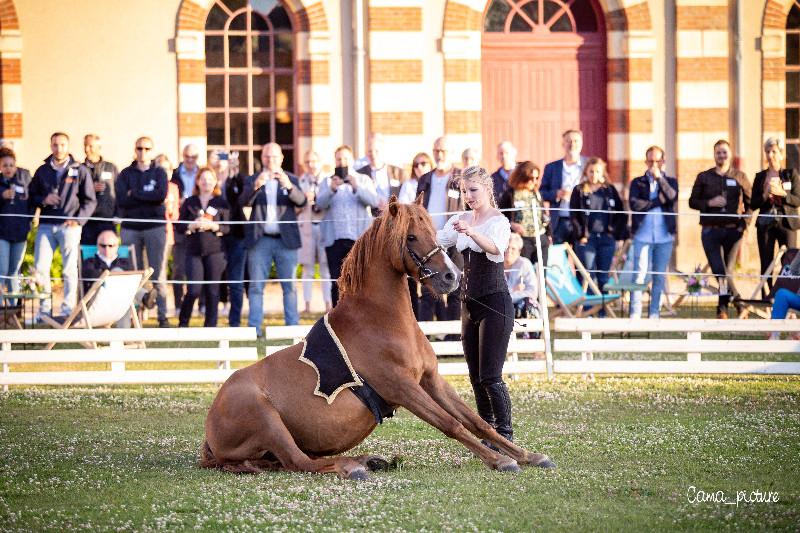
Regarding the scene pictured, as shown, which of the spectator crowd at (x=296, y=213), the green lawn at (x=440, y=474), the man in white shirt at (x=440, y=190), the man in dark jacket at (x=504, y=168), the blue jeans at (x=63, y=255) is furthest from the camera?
the man in dark jacket at (x=504, y=168)

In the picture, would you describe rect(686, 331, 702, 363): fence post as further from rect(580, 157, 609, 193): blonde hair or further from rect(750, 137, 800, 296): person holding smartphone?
rect(750, 137, 800, 296): person holding smartphone

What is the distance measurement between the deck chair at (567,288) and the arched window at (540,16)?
220 inches

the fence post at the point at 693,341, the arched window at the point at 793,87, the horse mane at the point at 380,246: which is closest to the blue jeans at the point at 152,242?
the fence post at the point at 693,341

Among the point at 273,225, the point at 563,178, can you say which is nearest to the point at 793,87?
the point at 563,178

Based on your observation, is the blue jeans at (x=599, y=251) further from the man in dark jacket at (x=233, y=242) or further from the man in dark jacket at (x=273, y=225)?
the man in dark jacket at (x=233, y=242)

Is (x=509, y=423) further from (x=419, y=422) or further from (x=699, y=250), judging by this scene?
(x=699, y=250)

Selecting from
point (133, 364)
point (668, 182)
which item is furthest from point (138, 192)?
point (668, 182)

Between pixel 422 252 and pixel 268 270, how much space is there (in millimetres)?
7705

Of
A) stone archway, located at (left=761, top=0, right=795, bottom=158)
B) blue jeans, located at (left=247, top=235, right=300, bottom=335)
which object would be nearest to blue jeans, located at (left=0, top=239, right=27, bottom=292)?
blue jeans, located at (left=247, top=235, right=300, bottom=335)

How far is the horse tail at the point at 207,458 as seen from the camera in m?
7.96

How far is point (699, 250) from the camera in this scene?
19.8m

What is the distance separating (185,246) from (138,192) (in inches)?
42.5

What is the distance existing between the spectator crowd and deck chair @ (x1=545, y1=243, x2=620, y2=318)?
1.12 feet

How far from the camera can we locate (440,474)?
771cm
